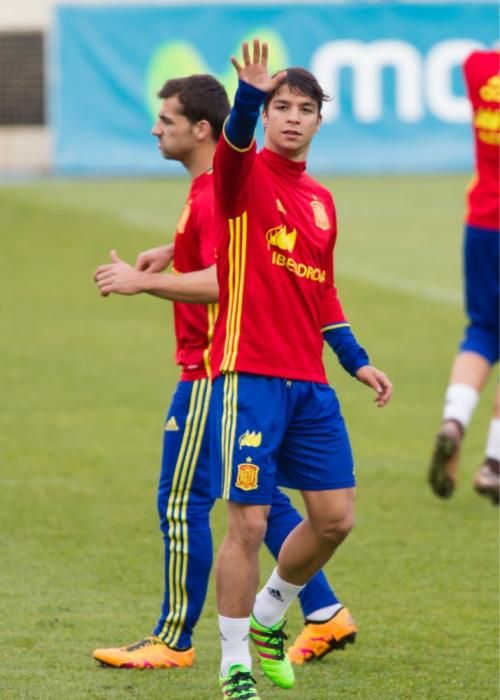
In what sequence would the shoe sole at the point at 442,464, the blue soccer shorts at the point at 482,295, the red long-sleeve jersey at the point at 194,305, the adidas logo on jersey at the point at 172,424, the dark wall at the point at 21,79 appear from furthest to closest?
the dark wall at the point at 21,79 → the blue soccer shorts at the point at 482,295 → the shoe sole at the point at 442,464 → the adidas logo on jersey at the point at 172,424 → the red long-sleeve jersey at the point at 194,305

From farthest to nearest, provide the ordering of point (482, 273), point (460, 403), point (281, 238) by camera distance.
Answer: point (482, 273), point (460, 403), point (281, 238)

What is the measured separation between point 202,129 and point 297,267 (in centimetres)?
86

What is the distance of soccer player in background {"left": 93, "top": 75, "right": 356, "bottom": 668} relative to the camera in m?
6.00

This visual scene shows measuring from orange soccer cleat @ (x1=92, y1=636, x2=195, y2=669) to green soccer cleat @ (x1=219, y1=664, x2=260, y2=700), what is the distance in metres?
0.70

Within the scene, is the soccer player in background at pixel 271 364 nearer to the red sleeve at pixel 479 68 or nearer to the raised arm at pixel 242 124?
the raised arm at pixel 242 124

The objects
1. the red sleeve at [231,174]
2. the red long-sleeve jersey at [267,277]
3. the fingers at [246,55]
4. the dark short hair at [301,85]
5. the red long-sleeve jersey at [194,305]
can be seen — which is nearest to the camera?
the fingers at [246,55]

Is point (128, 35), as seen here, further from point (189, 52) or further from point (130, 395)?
point (130, 395)

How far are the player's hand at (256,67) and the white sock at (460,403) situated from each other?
407cm

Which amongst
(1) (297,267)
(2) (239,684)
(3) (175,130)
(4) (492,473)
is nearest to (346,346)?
(1) (297,267)

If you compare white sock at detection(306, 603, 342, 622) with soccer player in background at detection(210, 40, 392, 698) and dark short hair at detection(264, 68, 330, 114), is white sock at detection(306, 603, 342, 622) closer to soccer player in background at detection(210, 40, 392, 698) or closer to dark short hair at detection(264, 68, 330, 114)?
soccer player in background at detection(210, 40, 392, 698)

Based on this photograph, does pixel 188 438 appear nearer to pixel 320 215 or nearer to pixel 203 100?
pixel 320 215

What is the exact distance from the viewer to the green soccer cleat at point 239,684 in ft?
17.3

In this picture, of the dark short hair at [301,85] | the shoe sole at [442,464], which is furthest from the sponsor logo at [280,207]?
the shoe sole at [442,464]

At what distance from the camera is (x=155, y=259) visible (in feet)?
20.2
